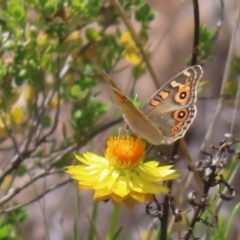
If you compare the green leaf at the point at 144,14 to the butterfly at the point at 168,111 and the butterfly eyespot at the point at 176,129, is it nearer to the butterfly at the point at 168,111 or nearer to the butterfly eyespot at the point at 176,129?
the butterfly at the point at 168,111

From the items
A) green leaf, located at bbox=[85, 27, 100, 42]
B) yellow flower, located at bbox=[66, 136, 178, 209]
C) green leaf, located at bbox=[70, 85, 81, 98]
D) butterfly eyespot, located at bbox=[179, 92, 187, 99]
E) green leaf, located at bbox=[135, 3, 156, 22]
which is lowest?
yellow flower, located at bbox=[66, 136, 178, 209]

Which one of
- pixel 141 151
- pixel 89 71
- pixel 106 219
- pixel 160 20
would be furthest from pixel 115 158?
pixel 160 20

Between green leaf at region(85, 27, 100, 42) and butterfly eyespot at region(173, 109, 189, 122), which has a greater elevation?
green leaf at region(85, 27, 100, 42)

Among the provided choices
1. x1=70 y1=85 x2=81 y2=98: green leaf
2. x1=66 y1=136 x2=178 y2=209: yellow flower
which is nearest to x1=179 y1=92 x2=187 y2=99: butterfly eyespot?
x1=66 y1=136 x2=178 y2=209: yellow flower

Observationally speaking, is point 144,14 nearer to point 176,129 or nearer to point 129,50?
point 129,50

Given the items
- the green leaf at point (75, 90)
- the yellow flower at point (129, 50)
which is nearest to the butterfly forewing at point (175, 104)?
the green leaf at point (75, 90)

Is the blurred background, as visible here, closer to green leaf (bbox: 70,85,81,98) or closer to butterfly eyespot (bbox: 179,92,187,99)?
green leaf (bbox: 70,85,81,98)

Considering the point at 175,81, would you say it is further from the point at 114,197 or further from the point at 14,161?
the point at 14,161

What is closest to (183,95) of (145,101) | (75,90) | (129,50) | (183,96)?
(183,96)
